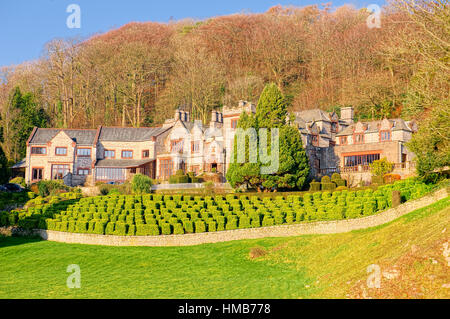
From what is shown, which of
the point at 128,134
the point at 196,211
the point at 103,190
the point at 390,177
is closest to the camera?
the point at 196,211

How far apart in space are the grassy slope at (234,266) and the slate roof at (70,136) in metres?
32.6

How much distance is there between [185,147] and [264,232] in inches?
1136

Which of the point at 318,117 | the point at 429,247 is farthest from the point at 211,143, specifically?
the point at 429,247

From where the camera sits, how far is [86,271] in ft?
79.8

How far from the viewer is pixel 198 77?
75625mm

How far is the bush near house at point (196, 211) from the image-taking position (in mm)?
30375

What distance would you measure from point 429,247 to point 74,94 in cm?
7062

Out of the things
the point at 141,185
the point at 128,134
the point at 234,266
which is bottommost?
the point at 234,266

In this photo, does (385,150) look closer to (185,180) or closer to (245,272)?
(185,180)

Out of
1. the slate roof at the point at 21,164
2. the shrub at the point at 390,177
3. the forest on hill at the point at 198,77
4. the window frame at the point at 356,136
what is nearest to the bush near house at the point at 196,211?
the shrub at the point at 390,177

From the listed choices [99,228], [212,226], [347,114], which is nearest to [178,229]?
[212,226]

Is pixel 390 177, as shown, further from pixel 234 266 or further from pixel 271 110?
pixel 234 266

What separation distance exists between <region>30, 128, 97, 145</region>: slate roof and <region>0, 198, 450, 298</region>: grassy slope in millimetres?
32630

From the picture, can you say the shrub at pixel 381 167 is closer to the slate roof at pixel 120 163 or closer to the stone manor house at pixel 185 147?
the stone manor house at pixel 185 147
